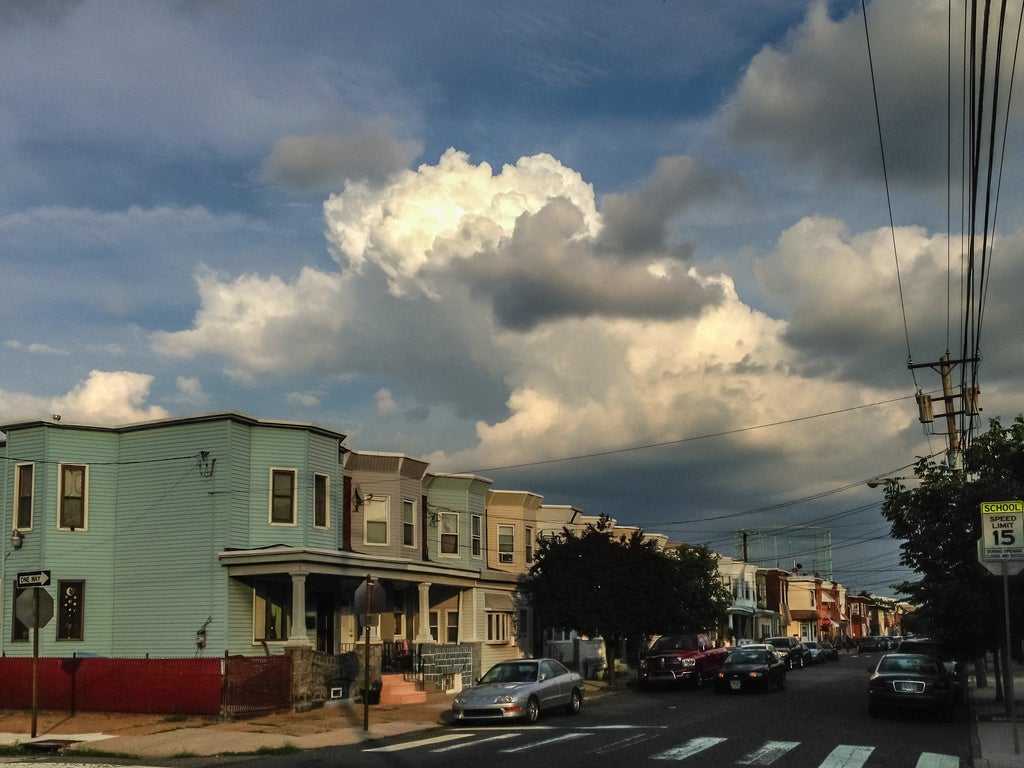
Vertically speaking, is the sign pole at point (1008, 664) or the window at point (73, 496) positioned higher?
the window at point (73, 496)

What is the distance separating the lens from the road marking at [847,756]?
15.9 metres

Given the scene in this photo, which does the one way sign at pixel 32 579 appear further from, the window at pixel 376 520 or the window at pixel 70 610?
the window at pixel 376 520

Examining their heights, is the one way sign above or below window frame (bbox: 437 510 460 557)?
below

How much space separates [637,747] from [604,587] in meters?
21.9

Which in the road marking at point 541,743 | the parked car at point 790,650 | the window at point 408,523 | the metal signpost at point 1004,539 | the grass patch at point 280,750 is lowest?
the parked car at point 790,650

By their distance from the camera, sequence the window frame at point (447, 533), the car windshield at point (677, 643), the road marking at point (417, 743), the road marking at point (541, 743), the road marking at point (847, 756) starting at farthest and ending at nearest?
the window frame at point (447, 533) → the car windshield at point (677, 643) → the road marking at point (417, 743) → the road marking at point (541, 743) → the road marking at point (847, 756)

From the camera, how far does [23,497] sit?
31.5 m

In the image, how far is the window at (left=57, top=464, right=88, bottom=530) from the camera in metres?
31.2

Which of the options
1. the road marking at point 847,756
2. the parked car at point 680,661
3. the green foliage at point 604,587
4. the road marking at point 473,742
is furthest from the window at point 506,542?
the road marking at point 847,756

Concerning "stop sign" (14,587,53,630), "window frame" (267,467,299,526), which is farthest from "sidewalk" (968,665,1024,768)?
"window frame" (267,467,299,526)

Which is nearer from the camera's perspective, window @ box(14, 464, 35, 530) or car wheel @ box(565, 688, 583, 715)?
car wheel @ box(565, 688, 583, 715)

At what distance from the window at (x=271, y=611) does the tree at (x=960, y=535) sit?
54.3 ft

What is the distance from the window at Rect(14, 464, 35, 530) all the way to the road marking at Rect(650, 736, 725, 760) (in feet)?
68.4

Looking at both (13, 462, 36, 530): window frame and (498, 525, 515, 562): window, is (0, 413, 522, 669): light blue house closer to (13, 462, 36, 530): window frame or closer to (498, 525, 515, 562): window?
(13, 462, 36, 530): window frame
